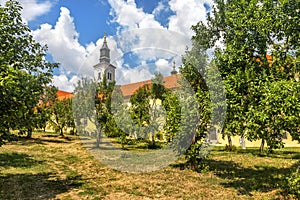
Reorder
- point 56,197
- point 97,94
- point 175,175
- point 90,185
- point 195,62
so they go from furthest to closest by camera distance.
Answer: point 97,94 → point 195,62 → point 175,175 → point 90,185 → point 56,197

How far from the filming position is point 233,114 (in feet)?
42.4

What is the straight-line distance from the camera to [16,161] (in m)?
19.0

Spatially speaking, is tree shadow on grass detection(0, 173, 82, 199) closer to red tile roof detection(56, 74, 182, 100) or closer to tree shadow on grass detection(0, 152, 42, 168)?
tree shadow on grass detection(0, 152, 42, 168)

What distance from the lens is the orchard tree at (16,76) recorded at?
890cm

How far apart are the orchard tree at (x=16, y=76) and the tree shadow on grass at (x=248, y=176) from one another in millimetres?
10959

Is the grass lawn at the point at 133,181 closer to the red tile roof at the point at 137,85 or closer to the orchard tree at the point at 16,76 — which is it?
the orchard tree at the point at 16,76

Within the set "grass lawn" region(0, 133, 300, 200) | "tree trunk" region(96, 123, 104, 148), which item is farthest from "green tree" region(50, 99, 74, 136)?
"grass lawn" region(0, 133, 300, 200)

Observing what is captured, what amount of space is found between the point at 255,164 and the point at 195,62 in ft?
31.7

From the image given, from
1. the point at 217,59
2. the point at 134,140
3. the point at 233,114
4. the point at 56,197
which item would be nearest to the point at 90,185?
the point at 56,197

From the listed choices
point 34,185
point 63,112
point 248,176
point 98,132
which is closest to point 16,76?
point 34,185

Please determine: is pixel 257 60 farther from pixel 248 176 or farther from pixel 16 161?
pixel 16 161

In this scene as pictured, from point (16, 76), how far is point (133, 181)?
8872mm

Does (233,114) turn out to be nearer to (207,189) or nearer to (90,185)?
(207,189)

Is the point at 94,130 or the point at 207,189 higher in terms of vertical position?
the point at 94,130
